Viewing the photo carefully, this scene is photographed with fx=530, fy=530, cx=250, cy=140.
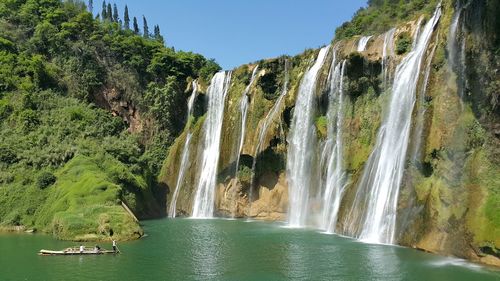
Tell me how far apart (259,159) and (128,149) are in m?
12.6

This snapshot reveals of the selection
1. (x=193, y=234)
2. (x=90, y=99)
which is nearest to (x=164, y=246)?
(x=193, y=234)

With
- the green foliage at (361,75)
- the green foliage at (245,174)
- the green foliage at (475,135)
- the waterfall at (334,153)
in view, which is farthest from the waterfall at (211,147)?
the green foliage at (475,135)

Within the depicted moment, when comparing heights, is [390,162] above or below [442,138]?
below

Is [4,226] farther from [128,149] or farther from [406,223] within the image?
[406,223]

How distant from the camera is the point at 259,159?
47219 mm

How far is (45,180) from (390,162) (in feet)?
86.4

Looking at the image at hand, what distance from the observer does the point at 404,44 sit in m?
36.1

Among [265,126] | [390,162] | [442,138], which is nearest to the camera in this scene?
[442,138]

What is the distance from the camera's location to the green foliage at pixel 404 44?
118 ft

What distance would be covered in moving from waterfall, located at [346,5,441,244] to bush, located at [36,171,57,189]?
23410 mm

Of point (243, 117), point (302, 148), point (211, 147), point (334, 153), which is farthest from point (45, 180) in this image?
point (334, 153)

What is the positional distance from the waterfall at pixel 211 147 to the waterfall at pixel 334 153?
14036 millimetres

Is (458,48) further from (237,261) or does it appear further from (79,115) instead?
(79,115)

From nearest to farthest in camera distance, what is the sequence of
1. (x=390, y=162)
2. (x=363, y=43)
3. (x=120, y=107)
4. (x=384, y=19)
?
(x=390, y=162), (x=363, y=43), (x=384, y=19), (x=120, y=107)
